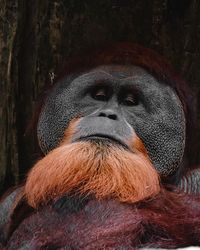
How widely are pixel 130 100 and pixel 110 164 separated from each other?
420 millimetres

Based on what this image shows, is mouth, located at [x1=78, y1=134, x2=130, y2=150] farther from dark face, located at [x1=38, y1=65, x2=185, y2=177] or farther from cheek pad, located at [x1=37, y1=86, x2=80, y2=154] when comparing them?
cheek pad, located at [x1=37, y1=86, x2=80, y2=154]

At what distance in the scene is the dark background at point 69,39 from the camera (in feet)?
13.6

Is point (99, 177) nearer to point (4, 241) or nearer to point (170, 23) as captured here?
point (4, 241)

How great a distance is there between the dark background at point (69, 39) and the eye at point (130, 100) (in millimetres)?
515

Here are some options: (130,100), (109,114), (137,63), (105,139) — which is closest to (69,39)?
(137,63)

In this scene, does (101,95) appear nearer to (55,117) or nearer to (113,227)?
(55,117)

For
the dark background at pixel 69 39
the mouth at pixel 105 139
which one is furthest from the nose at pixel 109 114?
the dark background at pixel 69 39

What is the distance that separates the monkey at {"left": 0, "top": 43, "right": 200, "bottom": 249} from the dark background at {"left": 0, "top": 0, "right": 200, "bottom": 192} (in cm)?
35

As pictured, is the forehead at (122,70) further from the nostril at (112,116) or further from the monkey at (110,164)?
the nostril at (112,116)

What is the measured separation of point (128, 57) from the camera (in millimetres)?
3791

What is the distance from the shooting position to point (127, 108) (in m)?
3.64

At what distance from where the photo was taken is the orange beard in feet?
10.9

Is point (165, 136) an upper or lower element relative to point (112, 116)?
lower

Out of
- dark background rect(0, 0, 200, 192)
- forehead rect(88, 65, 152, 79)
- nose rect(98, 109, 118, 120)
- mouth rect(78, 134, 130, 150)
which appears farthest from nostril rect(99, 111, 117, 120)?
dark background rect(0, 0, 200, 192)
